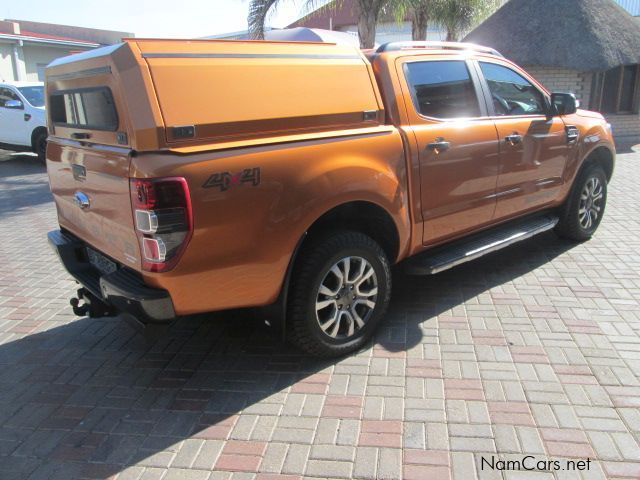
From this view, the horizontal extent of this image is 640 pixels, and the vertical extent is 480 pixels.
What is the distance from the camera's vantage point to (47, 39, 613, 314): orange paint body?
2742mm

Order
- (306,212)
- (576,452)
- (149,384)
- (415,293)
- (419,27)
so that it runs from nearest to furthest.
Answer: (576,452) → (306,212) → (149,384) → (415,293) → (419,27)

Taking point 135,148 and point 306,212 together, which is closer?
point 135,148

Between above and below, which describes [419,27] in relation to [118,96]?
above

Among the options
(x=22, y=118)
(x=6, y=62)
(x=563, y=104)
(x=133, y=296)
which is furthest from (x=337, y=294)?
(x=6, y=62)

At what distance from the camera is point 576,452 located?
2672mm

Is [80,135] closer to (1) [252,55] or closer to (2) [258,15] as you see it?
(1) [252,55]

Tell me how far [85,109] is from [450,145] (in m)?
2.49

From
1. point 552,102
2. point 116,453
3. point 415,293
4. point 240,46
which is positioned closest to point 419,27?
point 552,102

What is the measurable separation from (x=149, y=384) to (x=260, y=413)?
0.82 m

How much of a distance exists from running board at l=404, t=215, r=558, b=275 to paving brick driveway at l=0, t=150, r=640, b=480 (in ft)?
1.36

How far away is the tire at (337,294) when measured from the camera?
3.32 m

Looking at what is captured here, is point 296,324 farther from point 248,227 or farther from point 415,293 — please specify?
point 415,293

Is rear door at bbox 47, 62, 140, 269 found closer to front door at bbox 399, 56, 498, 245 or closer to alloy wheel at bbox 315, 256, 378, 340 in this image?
alloy wheel at bbox 315, 256, 378, 340

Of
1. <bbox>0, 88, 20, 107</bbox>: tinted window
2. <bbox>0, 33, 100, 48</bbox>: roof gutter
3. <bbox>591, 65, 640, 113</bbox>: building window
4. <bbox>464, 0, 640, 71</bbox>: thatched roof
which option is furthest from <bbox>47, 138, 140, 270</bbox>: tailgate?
<bbox>0, 33, 100, 48</bbox>: roof gutter
